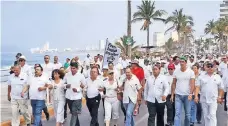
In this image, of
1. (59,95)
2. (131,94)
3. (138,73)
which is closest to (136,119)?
(138,73)

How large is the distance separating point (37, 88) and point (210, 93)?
3.91m

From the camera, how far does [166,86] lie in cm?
884

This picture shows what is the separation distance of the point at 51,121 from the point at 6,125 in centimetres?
141

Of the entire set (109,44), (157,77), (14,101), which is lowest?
(14,101)

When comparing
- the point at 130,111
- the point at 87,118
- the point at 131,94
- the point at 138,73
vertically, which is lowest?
the point at 87,118

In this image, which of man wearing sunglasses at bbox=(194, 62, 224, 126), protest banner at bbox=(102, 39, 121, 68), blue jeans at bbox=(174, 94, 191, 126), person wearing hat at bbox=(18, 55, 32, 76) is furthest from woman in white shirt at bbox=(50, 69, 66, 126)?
protest banner at bbox=(102, 39, 121, 68)

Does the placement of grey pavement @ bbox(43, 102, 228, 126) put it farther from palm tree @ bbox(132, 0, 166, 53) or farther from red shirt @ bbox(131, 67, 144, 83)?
palm tree @ bbox(132, 0, 166, 53)

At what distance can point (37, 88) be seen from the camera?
9367 millimetres

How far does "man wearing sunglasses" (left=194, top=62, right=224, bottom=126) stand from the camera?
28.5ft

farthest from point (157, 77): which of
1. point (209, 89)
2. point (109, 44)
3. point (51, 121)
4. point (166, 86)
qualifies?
point (109, 44)

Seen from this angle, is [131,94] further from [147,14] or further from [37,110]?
[147,14]

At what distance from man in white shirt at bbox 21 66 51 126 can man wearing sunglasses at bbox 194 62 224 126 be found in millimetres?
3469

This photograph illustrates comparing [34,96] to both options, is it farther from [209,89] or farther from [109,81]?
[209,89]

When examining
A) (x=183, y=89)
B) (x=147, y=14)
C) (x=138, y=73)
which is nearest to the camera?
(x=183, y=89)
